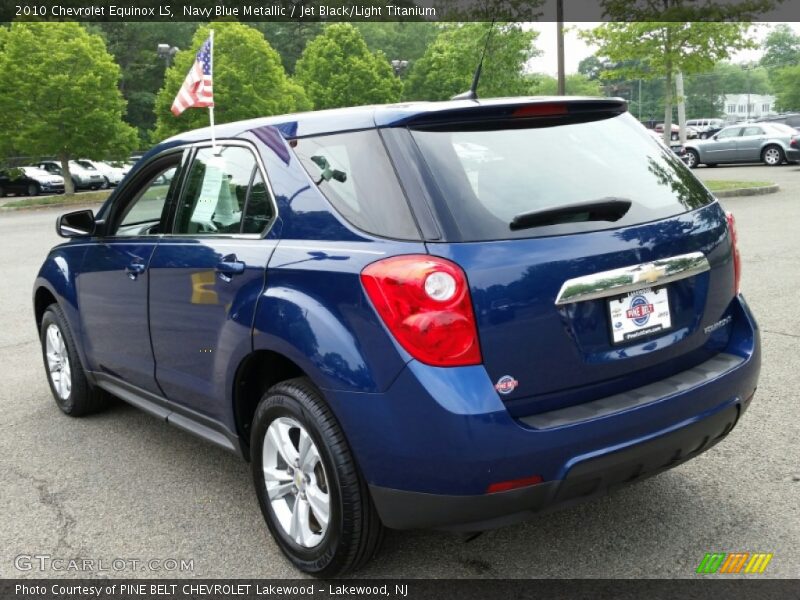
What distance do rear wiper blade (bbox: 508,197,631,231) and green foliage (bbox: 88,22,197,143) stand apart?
5797 centimetres

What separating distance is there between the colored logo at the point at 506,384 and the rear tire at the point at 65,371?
3.13 meters

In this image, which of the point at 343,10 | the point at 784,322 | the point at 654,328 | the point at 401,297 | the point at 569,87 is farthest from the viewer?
the point at 569,87

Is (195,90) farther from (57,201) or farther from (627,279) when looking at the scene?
(57,201)

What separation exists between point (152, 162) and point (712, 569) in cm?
312

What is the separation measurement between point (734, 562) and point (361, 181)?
1.92 meters

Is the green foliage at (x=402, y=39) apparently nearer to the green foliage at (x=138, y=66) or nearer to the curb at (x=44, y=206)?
the green foliage at (x=138, y=66)

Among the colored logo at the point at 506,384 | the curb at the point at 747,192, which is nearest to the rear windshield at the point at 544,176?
the colored logo at the point at 506,384

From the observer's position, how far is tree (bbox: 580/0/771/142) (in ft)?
65.1

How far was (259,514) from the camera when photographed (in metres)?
3.66

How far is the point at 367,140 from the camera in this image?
2906 mm

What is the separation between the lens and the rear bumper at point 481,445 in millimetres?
2541

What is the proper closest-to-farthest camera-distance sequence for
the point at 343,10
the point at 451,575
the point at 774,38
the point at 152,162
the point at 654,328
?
1. the point at 654,328
2. the point at 451,575
3. the point at 152,162
4. the point at 343,10
5. the point at 774,38

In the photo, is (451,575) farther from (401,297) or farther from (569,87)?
(569,87)

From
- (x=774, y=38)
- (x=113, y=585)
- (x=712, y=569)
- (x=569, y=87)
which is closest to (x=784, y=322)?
(x=712, y=569)
